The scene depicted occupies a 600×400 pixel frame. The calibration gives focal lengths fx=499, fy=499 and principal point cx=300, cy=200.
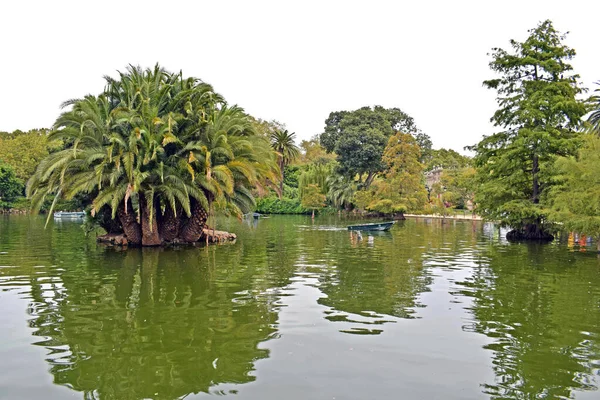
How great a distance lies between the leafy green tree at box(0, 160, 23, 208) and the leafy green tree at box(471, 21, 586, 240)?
72.9 m

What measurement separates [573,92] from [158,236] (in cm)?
2683

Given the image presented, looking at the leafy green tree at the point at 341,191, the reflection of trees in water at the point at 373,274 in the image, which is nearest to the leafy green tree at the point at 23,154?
the leafy green tree at the point at 341,191

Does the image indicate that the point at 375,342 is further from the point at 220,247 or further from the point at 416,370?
the point at 220,247

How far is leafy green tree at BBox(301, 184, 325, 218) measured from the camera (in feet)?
264

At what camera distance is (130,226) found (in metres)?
25.9

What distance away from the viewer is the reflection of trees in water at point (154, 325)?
7359 millimetres

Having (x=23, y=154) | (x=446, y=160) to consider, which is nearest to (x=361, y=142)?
(x=446, y=160)

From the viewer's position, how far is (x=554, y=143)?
29.8 meters

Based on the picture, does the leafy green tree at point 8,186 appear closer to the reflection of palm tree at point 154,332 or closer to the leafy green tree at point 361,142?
the leafy green tree at point 361,142

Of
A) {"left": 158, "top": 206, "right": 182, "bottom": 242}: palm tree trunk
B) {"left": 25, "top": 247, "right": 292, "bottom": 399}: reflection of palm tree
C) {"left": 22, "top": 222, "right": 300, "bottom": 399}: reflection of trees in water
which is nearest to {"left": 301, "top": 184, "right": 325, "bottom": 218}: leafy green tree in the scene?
{"left": 158, "top": 206, "right": 182, "bottom": 242}: palm tree trunk

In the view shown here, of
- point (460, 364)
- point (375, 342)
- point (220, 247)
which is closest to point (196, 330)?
point (375, 342)

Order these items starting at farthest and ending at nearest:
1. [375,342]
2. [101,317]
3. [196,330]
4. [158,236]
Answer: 1. [158,236]
2. [101,317]
3. [196,330]
4. [375,342]

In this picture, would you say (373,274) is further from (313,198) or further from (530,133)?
(313,198)

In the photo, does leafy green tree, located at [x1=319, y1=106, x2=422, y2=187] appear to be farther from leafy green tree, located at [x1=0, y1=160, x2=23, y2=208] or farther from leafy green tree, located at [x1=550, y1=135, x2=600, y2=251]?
leafy green tree, located at [x1=0, y1=160, x2=23, y2=208]
